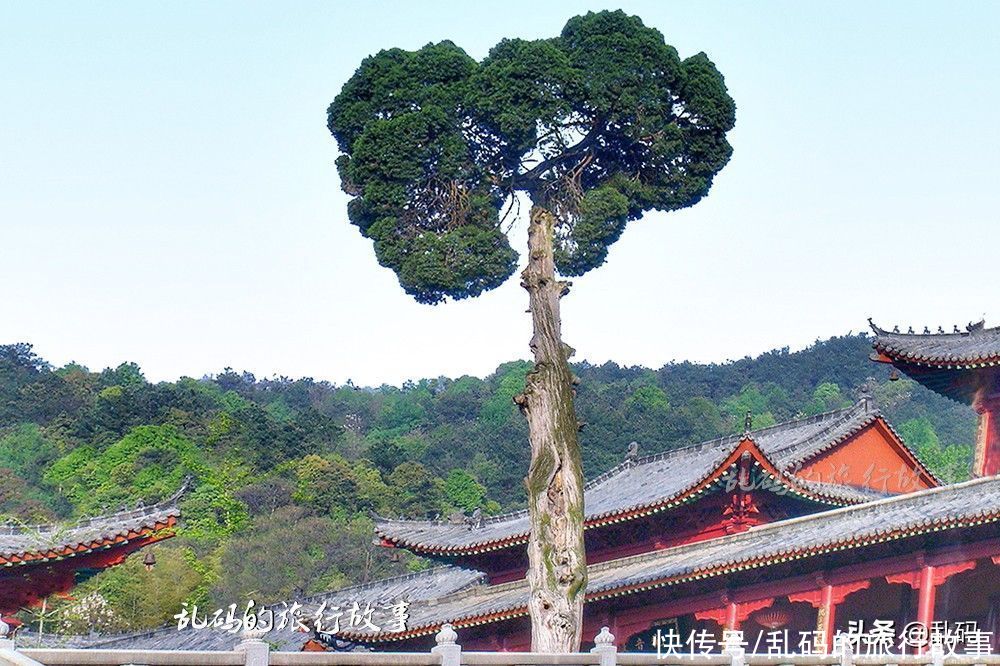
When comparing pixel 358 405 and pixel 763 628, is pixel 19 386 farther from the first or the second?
pixel 763 628

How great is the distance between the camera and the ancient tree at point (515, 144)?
901 inches

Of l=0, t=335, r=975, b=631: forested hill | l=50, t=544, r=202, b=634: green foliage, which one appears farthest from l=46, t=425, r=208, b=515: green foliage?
l=50, t=544, r=202, b=634: green foliage

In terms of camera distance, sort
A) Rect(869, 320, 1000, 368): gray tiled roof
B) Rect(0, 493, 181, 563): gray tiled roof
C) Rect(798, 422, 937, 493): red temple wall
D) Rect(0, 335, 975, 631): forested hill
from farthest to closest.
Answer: Rect(0, 335, 975, 631): forested hill < Rect(798, 422, 937, 493): red temple wall < Rect(869, 320, 1000, 368): gray tiled roof < Rect(0, 493, 181, 563): gray tiled roof

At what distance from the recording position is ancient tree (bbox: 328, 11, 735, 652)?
22.9 metres

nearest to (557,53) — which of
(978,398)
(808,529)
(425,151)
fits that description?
(425,151)

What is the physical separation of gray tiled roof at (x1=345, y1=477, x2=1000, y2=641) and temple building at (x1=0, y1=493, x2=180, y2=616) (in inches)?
276

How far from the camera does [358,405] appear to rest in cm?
12412

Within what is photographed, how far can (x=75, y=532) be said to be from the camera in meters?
22.9

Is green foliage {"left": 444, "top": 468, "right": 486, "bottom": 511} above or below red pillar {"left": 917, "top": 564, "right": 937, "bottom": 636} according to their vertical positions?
above

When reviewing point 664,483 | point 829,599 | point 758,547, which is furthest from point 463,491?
point 829,599

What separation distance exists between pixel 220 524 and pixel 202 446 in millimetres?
9636

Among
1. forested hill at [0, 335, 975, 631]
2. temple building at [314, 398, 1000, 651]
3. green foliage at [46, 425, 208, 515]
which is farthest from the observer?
green foliage at [46, 425, 208, 515]

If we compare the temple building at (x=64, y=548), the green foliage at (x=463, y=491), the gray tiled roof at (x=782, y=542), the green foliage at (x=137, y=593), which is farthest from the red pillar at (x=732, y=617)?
the green foliage at (x=463, y=491)

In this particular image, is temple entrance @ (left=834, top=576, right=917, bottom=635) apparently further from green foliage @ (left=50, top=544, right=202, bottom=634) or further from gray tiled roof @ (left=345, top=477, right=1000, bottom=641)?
green foliage @ (left=50, top=544, right=202, bottom=634)
